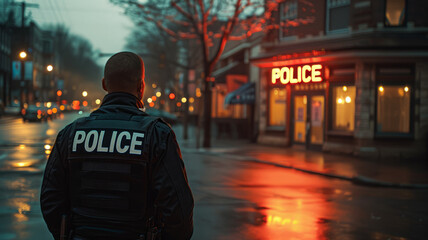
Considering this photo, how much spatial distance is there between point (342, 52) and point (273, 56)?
14.0 feet

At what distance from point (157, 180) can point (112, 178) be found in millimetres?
231

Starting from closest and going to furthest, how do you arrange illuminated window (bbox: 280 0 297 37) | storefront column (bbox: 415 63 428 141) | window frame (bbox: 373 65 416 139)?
storefront column (bbox: 415 63 428 141) < window frame (bbox: 373 65 416 139) < illuminated window (bbox: 280 0 297 37)

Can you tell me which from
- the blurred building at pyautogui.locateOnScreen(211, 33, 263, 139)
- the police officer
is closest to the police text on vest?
the police officer

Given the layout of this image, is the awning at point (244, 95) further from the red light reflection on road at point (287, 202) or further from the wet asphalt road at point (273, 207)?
the wet asphalt road at point (273, 207)

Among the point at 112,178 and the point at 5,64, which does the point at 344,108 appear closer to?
the point at 112,178

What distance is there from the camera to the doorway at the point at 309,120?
22.4 meters

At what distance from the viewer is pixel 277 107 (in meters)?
25.1

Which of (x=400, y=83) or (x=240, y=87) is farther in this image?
(x=240, y=87)

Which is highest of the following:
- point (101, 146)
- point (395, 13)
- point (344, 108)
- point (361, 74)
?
point (395, 13)

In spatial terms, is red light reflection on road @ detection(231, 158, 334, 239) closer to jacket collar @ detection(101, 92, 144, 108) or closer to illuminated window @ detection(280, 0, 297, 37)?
jacket collar @ detection(101, 92, 144, 108)

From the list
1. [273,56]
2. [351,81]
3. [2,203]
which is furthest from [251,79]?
[2,203]

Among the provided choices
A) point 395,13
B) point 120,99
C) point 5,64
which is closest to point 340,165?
point 395,13

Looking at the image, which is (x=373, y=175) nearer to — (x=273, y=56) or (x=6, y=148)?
(x=273, y=56)

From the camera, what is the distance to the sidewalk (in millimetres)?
13492
